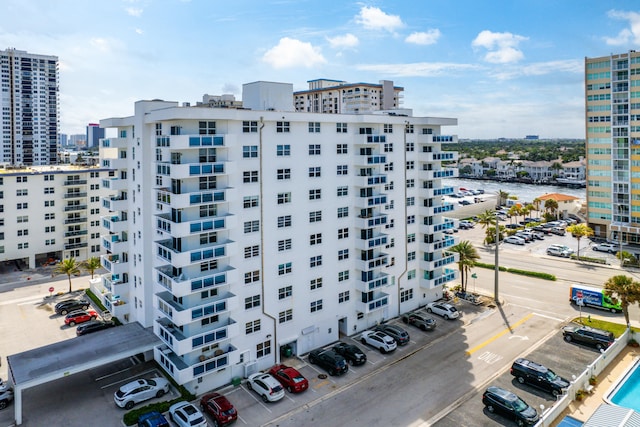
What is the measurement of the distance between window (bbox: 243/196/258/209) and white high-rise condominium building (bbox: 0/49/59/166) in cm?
13542

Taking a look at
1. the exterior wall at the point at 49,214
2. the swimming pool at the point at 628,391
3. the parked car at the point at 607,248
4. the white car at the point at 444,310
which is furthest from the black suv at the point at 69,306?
the parked car at the point at 607,248

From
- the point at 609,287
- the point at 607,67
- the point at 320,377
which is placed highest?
the point at 607,67

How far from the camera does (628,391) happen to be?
34.1 meters

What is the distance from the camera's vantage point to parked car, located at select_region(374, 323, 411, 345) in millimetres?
42750

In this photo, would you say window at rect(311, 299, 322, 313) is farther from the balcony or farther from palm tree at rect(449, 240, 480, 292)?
palm tree at rect(449, 240, 480, 292)

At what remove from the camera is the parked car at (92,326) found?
45.9m

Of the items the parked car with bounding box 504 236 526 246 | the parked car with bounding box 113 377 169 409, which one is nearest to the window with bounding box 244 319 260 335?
the parked car with bounding box 113 377 169 409

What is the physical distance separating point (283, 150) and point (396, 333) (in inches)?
826

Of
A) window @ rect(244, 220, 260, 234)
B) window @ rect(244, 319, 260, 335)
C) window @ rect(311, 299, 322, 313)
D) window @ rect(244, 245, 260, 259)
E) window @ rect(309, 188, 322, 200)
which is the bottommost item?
window @ rect(244, 319, 260, 335)

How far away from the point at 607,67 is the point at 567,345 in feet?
207

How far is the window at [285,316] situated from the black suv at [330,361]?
393 centimetres

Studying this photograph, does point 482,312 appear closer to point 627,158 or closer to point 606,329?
point 606,329

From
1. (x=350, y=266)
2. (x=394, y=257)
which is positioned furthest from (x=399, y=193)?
(x=350, y=266)

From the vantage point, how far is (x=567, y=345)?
138 ft
